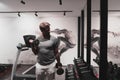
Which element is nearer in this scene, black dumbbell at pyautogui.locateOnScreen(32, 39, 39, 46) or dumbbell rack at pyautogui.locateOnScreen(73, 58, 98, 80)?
dumbbell rack at pyautogui.locateOnScreen(73, 58, 98, 80)

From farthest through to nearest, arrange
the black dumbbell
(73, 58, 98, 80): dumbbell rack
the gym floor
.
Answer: the gym floor → the black dumbbell → (73, 58, 98, 80): dumbbell rack

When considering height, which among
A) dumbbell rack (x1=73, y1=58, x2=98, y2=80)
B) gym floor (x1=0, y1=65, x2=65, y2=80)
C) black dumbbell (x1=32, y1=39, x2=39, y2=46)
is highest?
black dumbbell (x1=32, y1=39, x2=39, y2=46)

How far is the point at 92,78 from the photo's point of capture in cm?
314

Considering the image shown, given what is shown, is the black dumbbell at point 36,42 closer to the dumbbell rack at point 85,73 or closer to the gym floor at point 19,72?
the dumbbell rack at point 85,73

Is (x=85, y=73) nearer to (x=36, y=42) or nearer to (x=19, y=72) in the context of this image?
(x=36, y=42)

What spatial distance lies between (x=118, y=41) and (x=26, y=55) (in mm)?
6297

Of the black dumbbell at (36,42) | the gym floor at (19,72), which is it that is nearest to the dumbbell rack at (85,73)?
the black dumbbell at (36,42)

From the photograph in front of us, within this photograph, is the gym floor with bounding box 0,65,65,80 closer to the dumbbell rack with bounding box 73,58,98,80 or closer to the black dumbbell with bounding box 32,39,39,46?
the dumbbell rack with bounding box 73,58,98,80

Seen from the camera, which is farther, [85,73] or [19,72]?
[19,72]

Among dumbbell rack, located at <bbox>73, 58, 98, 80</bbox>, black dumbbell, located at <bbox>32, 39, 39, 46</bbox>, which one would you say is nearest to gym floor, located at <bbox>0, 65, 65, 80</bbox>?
dumbbell rack, located at <bbox>73, 58, 98, 80</bbox>

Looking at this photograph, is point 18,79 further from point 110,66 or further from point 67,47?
point 110,66

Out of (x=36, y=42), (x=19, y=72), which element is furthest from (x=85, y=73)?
(x=19, y=72)

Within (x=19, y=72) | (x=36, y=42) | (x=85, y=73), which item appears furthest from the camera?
(x=19, y=72)

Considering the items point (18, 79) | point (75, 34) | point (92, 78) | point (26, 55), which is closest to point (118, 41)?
point (92, 78)
